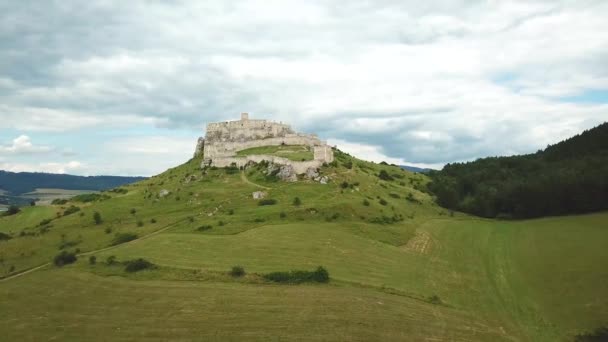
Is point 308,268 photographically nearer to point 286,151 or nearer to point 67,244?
point 67,244

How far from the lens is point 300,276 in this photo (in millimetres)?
57844

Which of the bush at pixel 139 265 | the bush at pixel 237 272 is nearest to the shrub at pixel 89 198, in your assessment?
the bush at pixel 139 265

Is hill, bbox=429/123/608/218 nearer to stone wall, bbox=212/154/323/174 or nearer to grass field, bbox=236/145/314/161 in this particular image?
stone wall, bbox=212/154/323/174

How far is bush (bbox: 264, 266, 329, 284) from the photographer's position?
57031mm

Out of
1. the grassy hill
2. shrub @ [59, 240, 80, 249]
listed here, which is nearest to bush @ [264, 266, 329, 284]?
the grassy hill

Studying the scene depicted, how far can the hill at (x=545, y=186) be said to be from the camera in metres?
98.8

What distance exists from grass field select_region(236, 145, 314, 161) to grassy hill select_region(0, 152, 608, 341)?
20869 mm

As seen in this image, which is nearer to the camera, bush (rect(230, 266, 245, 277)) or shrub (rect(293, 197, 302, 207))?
bush (rect(230, 266, 245, 277))

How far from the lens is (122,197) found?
12612 cm

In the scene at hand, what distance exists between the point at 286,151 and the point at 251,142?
22720 mm

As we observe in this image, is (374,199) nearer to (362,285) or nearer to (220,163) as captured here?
(362,285)

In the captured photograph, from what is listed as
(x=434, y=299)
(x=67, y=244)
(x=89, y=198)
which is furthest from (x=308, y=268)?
(x=89, y=198)

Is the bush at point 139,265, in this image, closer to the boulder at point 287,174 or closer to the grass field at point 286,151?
the boulder at point 287,174

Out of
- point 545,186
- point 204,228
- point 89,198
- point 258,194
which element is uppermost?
point 545,186
